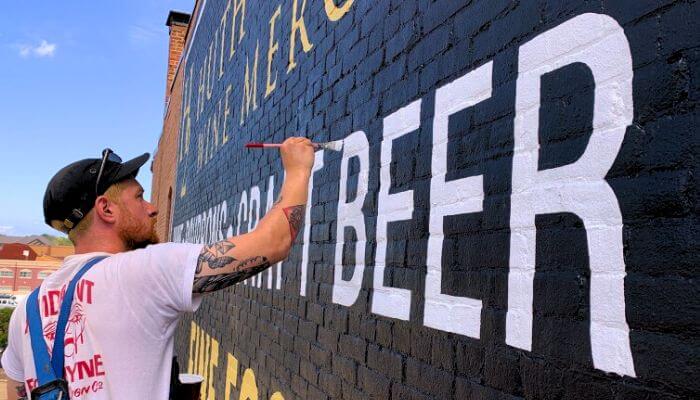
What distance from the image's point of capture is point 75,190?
6.87ft

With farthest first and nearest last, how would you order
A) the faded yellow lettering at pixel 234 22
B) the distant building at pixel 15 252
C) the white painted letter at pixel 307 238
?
the distant building at pixel 15 252 < the faded yellow lettering at pixel 234 22 < the white painted letter at pixel 307 238

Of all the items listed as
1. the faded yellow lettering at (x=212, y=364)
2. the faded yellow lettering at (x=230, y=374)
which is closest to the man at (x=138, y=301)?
the faded yellow lettering at (x=230, y=374)

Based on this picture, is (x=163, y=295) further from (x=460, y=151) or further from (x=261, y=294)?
(x=261, y=294)

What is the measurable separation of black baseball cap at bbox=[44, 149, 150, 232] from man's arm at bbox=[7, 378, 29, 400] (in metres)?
0.64

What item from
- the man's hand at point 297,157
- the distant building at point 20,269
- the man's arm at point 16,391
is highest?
the man's hand at point 297,157

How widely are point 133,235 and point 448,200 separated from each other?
1188 mm

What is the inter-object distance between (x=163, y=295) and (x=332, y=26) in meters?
2.26

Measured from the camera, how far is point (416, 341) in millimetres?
2299

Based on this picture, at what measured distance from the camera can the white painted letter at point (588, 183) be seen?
144 centimetres

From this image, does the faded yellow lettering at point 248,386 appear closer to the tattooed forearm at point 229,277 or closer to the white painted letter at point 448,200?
the white painted letter at point 448,200

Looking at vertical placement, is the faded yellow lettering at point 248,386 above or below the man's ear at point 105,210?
below

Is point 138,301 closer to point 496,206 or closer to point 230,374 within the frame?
point 496,206

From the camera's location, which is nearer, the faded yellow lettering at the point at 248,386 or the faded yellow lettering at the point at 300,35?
the faded yellow lettering at the point at 300,35

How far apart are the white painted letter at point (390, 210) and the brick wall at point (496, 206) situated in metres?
0.01
